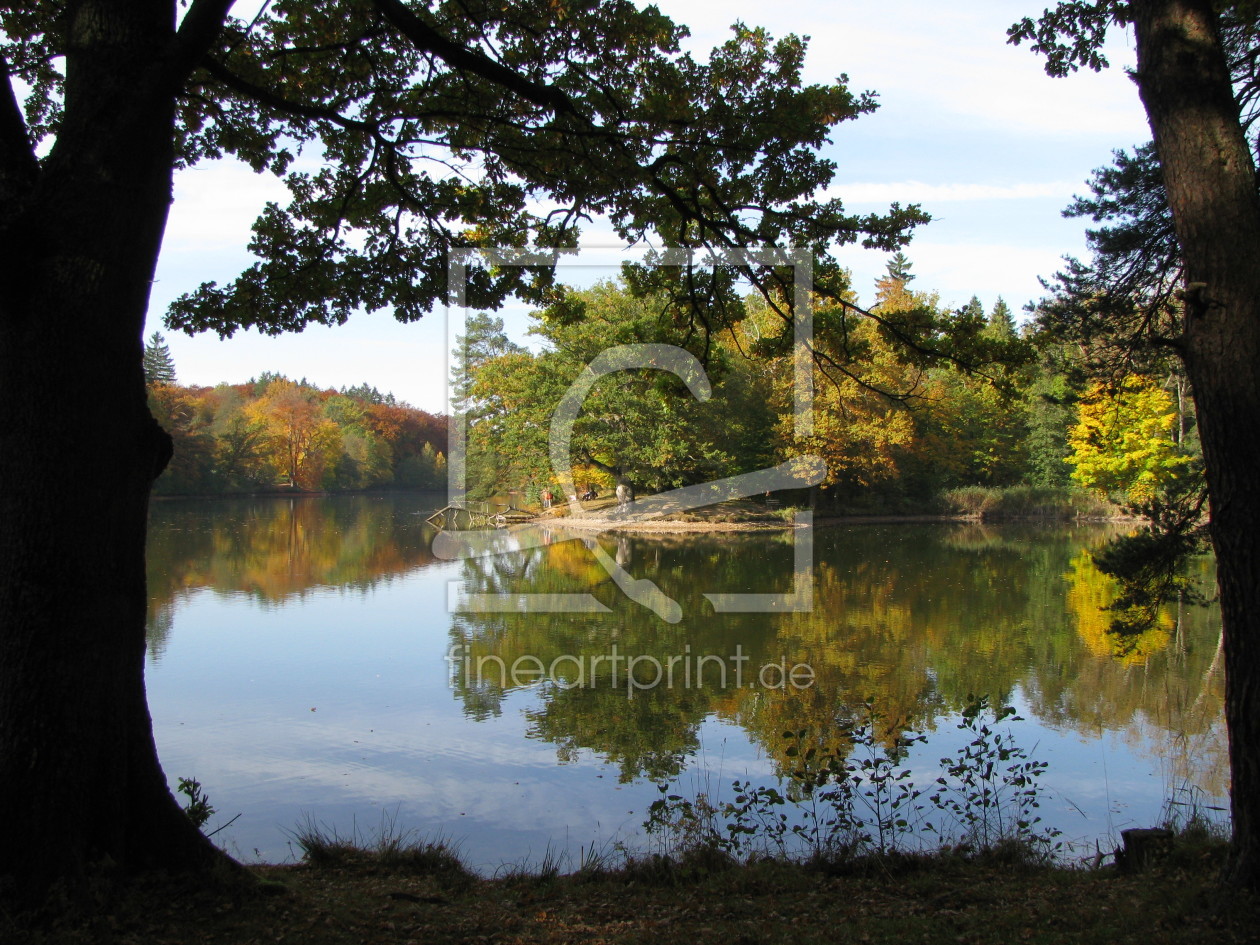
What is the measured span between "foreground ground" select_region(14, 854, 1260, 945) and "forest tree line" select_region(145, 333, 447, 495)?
40.9 metres

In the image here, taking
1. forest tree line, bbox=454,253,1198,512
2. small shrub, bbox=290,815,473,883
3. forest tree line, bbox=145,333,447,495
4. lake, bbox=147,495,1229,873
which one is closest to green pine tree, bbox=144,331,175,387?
forest tree line, bbox=145,333,447,495

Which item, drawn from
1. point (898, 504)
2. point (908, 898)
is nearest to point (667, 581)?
point (908, 898)

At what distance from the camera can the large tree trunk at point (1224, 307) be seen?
3537mm

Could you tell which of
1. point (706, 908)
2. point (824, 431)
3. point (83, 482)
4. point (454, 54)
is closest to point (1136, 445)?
point (824, 431)

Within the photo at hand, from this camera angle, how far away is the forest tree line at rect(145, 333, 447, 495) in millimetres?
48125

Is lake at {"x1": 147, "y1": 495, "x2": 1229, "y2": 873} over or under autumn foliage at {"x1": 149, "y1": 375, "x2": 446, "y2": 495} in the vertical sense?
under

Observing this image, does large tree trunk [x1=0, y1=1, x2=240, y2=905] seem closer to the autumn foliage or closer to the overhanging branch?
the overhanging branch

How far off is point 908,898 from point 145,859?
3198mm

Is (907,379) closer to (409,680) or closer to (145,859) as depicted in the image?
(409,680)

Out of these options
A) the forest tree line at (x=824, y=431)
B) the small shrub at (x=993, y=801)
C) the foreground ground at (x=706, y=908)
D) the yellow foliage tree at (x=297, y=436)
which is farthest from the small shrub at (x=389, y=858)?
the yellow foliage tree at (x=297, y=436)

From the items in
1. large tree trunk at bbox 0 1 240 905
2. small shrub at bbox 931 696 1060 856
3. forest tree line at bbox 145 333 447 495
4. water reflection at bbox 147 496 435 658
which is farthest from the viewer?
forest tree line at bbox 145 333 447 495

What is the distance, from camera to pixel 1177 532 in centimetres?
731

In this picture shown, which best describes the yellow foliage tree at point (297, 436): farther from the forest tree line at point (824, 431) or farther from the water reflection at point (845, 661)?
the water reflection at point (845, 661)

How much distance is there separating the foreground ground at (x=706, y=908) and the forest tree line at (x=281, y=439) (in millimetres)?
40927
